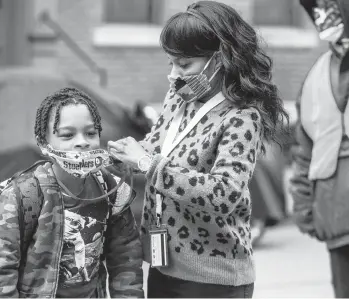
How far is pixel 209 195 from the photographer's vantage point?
3.13m

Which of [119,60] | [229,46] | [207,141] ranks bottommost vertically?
[119,60]

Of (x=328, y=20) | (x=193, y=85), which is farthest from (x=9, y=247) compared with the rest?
(x=328, y=20)

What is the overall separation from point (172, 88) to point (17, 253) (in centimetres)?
79

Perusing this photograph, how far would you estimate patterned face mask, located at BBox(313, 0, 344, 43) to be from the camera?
4.26 m

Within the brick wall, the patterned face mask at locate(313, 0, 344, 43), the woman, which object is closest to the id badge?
the woman

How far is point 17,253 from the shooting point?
3.13m

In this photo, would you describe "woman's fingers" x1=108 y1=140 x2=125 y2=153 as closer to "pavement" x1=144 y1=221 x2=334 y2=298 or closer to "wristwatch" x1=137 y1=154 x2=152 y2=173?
"wristwatch" x1=137 y1=154 x2=152 y2=173

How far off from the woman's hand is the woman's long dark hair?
351 mm

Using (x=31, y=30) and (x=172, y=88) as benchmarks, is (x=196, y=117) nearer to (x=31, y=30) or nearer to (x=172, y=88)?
(x=172, y=88)

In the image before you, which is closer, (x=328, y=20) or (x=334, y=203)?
(x=334, y=203)

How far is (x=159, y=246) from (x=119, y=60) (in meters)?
8.88

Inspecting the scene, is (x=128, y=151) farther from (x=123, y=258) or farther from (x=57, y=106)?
(x=123, y=258)

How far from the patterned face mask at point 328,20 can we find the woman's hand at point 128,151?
1.37m

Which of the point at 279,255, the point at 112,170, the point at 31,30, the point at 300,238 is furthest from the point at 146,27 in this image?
the point at 112,170
